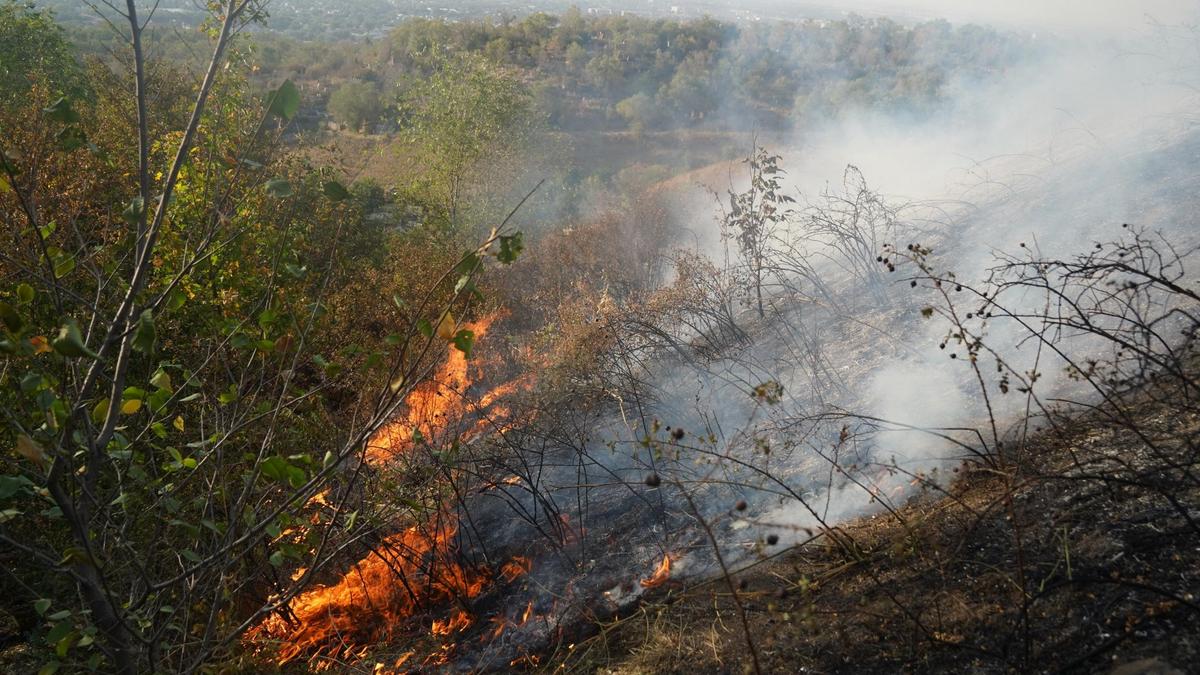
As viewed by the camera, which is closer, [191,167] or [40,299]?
[40,299]

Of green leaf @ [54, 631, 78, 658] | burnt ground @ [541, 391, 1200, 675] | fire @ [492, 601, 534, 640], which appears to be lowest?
fire @ [492, 601, 534, 640]

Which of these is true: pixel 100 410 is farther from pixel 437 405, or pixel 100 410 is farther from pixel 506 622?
pixel 437 405

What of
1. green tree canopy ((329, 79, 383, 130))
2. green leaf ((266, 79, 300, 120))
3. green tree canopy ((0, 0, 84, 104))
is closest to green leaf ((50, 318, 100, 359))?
green leaf ((266, 79, 300, 120))

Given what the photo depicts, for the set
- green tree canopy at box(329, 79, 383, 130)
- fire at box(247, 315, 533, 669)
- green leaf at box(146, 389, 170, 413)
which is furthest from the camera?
green tree canopy at box(329, 79, 383, 130)

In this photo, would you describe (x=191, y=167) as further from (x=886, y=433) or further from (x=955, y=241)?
(x=955, y=241)

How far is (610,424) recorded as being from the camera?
5820 mm

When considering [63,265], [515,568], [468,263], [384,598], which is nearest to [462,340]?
[468,263]

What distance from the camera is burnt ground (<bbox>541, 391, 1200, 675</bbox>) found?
2223 millimetres

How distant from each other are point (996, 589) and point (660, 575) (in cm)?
187

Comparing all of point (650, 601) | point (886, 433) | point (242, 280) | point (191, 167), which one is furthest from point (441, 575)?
point (191, 167)

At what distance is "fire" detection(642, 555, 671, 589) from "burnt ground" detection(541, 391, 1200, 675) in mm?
394

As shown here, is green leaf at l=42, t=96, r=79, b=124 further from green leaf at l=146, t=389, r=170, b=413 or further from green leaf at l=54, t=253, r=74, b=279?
green leaf at l=146, t=389, r=170, b=413

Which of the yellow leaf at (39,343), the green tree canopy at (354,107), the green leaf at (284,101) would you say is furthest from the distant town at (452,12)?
the yellow leaf at (39,343)

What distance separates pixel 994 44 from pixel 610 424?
18952 millimetres
